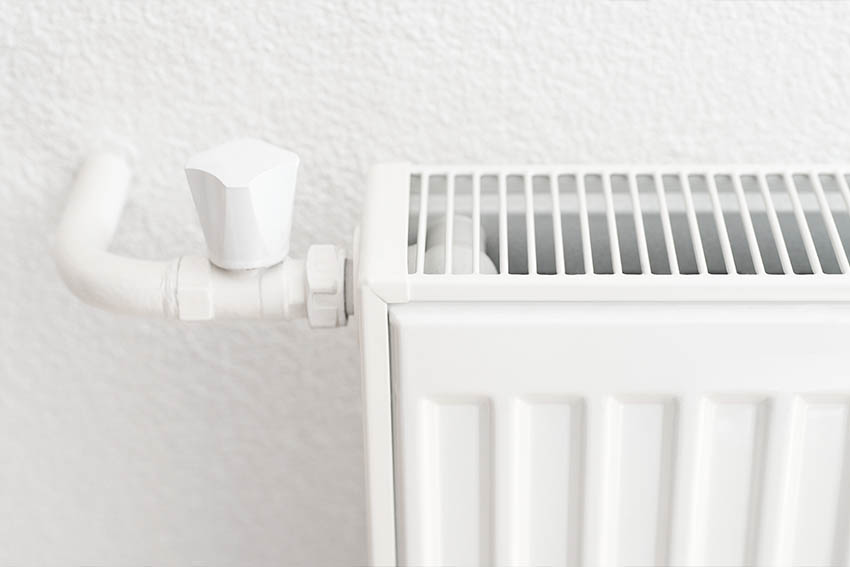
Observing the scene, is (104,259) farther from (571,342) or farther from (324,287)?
(571,342)

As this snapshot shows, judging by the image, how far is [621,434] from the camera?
458mm

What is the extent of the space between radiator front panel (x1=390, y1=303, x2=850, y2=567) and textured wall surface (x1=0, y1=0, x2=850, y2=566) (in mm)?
192

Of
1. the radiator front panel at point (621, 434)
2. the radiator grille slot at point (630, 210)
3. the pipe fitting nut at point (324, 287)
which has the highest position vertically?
the radiator grille slot at point (630, 210)

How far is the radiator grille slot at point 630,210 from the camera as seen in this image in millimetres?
486

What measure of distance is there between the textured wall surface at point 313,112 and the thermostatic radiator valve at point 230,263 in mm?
78

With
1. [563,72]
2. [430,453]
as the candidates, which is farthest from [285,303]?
[563,72]

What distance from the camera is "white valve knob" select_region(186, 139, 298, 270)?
0.44 m

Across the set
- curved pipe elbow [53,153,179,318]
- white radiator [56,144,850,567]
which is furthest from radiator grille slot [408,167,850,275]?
curved pipe elbow [53,153,179,318]

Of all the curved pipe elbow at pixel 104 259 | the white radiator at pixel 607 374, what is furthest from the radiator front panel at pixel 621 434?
the curved pipe elbow at pixel 104 259

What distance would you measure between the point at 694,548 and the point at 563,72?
0.84 ft

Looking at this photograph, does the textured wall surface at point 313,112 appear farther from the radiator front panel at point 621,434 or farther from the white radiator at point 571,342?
the radiator front panel at point 621,434

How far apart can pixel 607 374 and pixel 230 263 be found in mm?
166

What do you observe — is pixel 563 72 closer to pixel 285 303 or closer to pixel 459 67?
pixel 459 67

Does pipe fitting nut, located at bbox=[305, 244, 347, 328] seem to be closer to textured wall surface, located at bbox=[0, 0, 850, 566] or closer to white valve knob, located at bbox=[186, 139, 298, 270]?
white valve knob, located at bbox=[186, 139, 298, 270]
